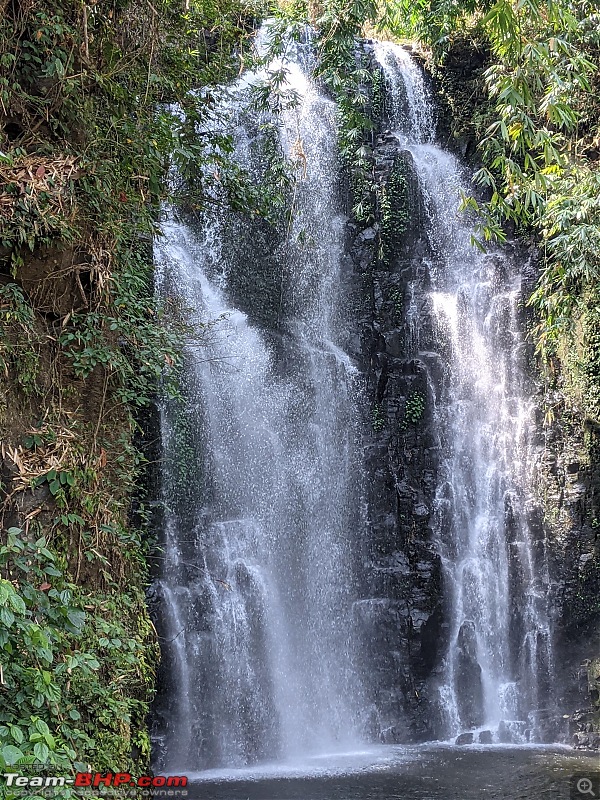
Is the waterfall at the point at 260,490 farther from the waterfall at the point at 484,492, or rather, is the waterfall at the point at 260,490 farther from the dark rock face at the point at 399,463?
the waterfall at the point at 484,492

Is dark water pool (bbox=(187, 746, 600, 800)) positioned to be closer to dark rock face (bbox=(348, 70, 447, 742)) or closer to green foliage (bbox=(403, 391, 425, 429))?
dark rock face (bbox=(348, 70, 447, 742))

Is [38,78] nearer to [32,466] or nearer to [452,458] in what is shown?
[32,466]

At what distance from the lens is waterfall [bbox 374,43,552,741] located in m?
10.2

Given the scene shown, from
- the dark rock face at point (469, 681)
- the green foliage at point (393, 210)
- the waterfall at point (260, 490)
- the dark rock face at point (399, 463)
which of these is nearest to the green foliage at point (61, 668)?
the waterfall at point (260, 490)

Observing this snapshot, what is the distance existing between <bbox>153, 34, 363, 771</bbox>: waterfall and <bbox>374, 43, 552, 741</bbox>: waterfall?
147cm

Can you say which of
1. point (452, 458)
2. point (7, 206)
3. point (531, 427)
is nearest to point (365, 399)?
point (452, 458)

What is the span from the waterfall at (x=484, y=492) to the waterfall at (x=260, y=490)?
1468 mm

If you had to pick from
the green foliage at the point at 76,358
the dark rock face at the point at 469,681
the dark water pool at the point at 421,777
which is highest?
the green foliage at the point at 76,358

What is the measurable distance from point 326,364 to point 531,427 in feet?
10.7

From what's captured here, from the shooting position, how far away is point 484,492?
1107cm

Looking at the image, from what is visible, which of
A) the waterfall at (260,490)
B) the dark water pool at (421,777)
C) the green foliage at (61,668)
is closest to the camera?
the green foliage at (61,668)

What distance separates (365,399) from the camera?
1170 cm

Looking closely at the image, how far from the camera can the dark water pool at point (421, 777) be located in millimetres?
7070

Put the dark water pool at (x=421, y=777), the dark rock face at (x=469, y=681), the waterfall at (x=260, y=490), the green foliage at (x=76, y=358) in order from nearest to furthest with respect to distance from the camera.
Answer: the green foliage at (x=76, y=358)
the dark water pool at (x=421, y=777)
the waterfall at (x=260, y=490)
the dark rock face at (x=469, y=681)
